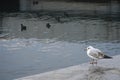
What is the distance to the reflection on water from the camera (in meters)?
16.3

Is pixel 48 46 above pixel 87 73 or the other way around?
the other way around

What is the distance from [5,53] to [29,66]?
4203 mm

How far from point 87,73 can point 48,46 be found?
1131 cm

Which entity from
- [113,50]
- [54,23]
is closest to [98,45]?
[113,50]

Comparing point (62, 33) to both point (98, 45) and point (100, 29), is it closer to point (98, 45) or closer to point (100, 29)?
point (100, 29)

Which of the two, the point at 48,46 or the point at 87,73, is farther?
the point at 48,46

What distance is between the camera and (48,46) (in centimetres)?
2244

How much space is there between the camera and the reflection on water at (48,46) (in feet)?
53.3

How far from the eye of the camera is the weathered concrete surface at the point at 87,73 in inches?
422

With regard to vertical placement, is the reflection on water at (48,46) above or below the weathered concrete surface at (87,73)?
below

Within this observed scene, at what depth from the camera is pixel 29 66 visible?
16250 millimetres

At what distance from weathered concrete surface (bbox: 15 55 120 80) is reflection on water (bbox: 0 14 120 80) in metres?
2.84

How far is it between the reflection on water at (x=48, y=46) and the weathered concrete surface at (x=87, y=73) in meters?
2.84

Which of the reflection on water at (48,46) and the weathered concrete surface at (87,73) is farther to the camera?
the reflection on water at (48,46)
